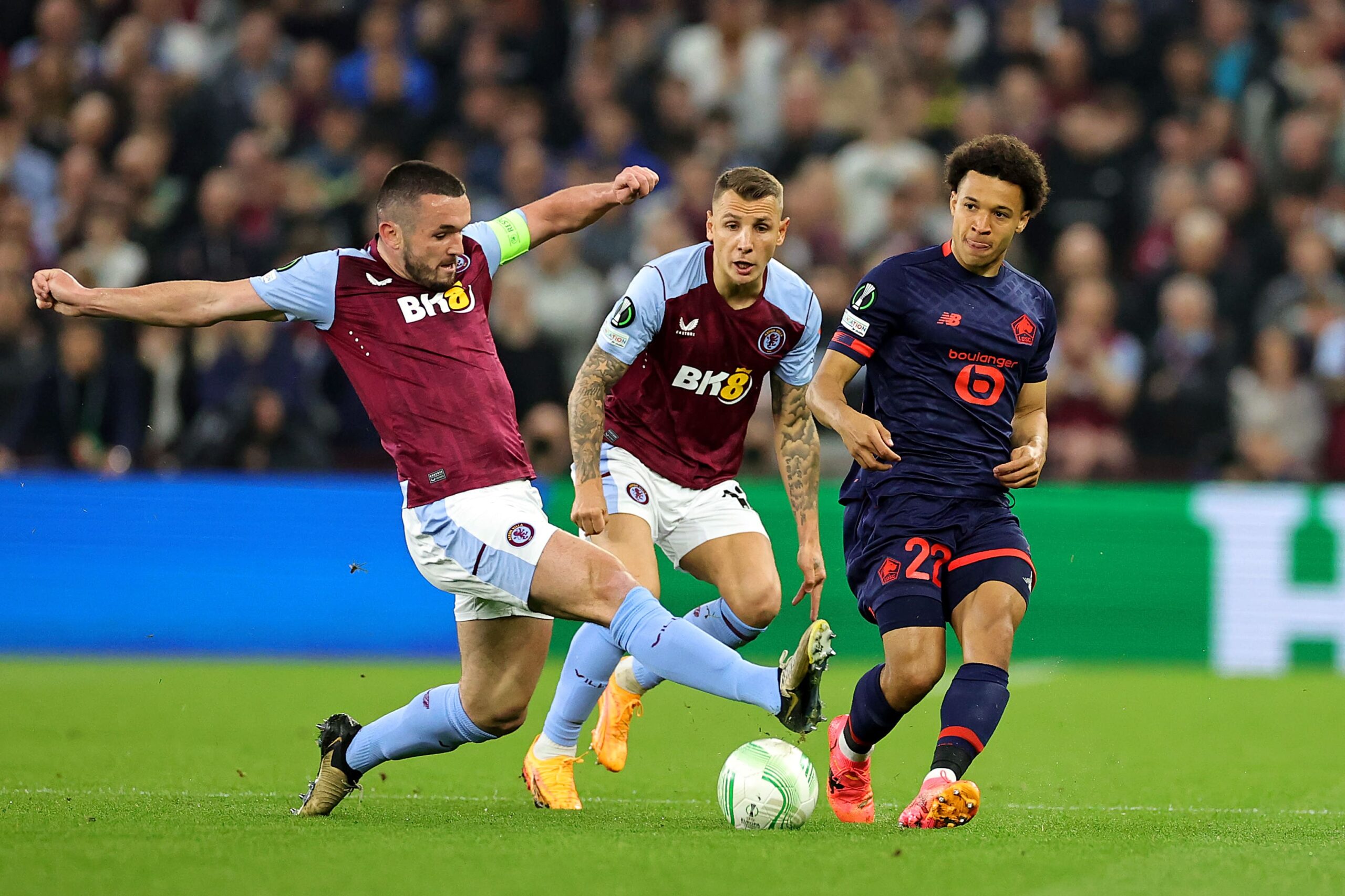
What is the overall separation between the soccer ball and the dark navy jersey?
42.3 inches

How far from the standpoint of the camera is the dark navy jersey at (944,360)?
582cm

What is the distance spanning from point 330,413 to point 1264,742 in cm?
703

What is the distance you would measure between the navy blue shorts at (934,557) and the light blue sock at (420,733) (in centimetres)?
147

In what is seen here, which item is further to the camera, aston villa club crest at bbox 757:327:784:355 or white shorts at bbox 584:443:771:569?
white shorts at bbox 584:443:771:569

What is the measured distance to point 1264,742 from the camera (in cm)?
830

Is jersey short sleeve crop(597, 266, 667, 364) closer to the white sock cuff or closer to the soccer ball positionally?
the white sock cuff

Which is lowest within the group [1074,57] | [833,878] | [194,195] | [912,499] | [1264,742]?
[1264,742]

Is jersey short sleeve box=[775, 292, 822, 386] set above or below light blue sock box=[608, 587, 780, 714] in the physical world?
above

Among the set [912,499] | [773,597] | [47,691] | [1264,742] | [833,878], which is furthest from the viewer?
[47,691]

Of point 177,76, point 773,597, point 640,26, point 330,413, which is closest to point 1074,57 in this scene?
point 640,26

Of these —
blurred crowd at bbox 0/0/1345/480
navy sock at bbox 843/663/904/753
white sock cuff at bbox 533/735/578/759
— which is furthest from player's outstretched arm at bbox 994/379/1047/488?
blurred crowd at bbox 0/0/1345/480

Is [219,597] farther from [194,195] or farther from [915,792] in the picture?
[915,792]

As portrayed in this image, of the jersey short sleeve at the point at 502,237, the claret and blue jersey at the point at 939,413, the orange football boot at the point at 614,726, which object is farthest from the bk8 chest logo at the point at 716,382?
the orange football boot at the point at 614,726

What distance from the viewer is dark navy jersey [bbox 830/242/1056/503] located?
5.82 m
